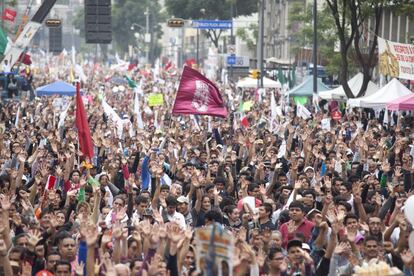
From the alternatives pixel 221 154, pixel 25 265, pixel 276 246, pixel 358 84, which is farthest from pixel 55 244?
pixel 358 84

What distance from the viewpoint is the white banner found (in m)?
29.5

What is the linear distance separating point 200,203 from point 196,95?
329 inches

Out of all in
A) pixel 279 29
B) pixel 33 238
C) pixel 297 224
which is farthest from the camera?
pixel 279 29

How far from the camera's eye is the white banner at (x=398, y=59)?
29.5 metres

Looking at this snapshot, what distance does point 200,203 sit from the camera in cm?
1374

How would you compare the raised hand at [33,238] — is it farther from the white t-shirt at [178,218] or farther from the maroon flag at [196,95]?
the maroon flag at [196,95]

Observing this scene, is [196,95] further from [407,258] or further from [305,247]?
[407,258]

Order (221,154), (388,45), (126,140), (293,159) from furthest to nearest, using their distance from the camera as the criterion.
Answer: (388,45), (126,140), (221,154), (293,159)

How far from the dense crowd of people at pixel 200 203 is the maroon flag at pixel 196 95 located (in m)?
0.54

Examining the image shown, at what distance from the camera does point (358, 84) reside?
38562 mm

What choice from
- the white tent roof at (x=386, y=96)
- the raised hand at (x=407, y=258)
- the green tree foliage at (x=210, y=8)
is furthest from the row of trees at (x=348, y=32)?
the raised hand at (x=407, y=258)

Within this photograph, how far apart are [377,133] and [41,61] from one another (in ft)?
279

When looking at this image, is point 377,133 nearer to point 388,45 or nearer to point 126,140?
point 126,140

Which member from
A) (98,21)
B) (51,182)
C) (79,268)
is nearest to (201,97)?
(51,182)
